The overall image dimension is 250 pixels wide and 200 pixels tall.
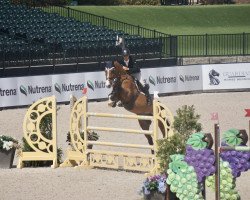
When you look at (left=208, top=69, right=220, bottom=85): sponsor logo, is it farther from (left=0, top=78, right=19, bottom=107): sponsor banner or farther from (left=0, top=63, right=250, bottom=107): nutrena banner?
(left=0, top=78, right=19, bottom=107): sponsor banner

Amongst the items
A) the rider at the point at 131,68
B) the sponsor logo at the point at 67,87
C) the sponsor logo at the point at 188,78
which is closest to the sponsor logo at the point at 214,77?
the sponsor logo at the point at 188,78

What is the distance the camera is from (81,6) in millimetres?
53062

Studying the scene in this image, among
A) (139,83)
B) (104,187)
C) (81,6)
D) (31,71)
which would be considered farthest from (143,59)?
(104,187)

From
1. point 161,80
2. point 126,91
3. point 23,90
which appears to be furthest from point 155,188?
point 161,80

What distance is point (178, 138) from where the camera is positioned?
17.0m

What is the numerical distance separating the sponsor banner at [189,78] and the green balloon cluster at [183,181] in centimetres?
2113

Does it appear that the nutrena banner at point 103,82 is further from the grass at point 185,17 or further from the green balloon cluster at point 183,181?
the green balloon cluster at point 183,181

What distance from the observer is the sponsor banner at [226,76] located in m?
36.5

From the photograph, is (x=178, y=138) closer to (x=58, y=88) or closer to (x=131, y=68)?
(x=131, y=68)

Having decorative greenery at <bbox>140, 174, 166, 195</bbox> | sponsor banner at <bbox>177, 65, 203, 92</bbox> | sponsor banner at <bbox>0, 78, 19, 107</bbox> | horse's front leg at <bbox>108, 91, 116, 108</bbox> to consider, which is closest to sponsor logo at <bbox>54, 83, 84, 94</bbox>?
sponsor banner at <bbox>0, 78, 19, 107</bbox>

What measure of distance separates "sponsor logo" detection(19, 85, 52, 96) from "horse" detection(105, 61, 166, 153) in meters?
7.86

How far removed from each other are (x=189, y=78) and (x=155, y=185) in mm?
20059

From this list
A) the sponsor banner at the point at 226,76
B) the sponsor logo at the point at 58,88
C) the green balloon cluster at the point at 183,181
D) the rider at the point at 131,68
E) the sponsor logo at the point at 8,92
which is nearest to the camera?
the green balloon cluster at the point at 183,181

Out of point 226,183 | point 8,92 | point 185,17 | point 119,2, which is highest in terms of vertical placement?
point 119,2
